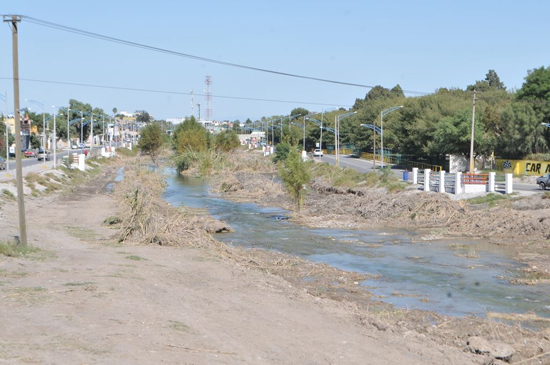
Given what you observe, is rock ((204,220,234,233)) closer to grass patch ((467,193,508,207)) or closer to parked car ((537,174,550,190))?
grass patch ((467,193,508,207))

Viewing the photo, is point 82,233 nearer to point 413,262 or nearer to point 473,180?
point 413,262

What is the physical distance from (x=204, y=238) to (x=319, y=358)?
17497 mm

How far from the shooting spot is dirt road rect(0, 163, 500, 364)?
1184cm

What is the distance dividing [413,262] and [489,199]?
1814cm

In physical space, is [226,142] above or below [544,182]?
above

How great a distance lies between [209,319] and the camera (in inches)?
592

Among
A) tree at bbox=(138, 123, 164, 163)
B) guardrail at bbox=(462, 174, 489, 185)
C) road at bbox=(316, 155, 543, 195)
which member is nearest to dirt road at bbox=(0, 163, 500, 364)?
guardrail at bbox=(462, 174, 489, 185)

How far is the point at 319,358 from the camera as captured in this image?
41.2 ft

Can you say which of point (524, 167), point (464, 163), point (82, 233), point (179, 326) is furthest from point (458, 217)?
point (464, 163)

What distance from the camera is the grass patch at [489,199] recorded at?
43.1 m

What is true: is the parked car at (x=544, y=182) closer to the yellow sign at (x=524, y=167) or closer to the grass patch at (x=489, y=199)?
the grass patch at (x=489, y=199)

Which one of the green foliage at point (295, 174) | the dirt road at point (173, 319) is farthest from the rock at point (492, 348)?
the green foliage at point (295, 174)

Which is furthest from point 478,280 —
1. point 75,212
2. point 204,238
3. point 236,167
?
point 236,167

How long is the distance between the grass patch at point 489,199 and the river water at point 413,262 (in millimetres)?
8241
